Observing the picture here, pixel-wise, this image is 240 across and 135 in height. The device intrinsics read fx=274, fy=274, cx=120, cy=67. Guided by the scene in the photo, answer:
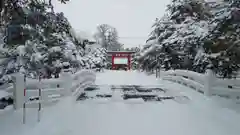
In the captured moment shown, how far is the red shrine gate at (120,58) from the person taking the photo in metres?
47.6

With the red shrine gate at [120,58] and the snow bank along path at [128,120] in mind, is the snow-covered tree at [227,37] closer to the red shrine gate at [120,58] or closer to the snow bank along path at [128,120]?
the snow bank along path at [128,120]

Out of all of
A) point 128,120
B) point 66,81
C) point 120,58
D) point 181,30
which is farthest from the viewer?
point 120,58

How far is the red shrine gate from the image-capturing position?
156 ft

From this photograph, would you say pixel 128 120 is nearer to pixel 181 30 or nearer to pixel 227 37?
pixel 227 37

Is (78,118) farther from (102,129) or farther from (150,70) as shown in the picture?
(150,70)

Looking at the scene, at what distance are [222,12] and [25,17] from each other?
16.5 ft

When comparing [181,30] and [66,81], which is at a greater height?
[181,30]

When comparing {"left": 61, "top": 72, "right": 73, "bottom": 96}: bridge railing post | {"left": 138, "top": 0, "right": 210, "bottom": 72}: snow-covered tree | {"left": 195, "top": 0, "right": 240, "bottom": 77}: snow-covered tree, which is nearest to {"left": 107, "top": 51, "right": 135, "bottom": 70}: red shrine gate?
{"left": 138, "top": 0, "right": 210, "bottom": 72}: snow-covered tree

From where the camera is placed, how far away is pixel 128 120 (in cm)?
577

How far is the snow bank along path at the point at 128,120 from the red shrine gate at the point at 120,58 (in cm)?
3999

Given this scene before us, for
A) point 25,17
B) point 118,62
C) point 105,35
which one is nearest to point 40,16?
point 25,17

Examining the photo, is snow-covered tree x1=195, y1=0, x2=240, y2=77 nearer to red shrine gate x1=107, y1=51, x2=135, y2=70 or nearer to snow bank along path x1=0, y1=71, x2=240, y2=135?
snow bank along path x1=0, y1=71, x2=240, y2=135

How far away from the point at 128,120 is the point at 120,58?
42.5 m

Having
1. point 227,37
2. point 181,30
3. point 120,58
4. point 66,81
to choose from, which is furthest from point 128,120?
point 120,58
